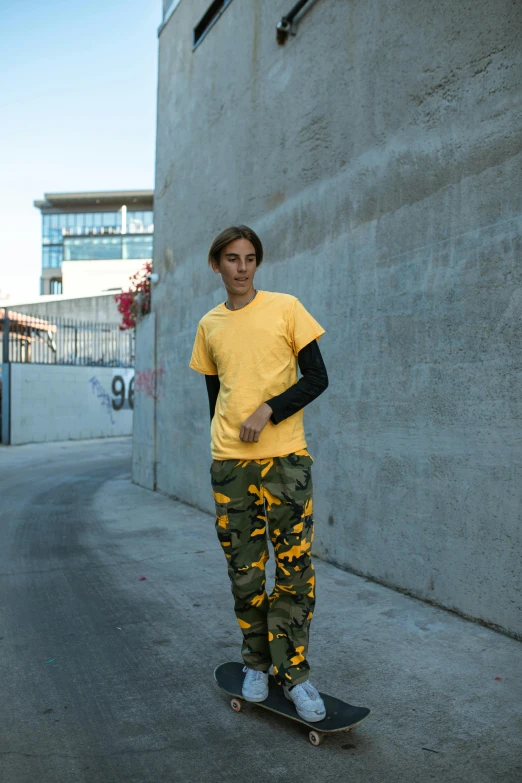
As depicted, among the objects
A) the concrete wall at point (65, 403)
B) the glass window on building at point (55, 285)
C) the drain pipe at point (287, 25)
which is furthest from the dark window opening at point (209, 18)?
the glass window on building at point (55, 285)

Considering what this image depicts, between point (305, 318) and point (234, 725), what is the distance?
5.09 ft

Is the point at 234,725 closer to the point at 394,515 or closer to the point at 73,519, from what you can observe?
the point at 394,515

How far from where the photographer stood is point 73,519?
679cm

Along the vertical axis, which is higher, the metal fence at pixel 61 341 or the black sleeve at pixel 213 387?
the metal fence at pixel 61 341

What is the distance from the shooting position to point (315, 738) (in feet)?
7.62

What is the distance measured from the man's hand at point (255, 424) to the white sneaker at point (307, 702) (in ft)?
2.97

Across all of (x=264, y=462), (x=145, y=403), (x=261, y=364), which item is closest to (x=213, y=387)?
(x=261, y=364)

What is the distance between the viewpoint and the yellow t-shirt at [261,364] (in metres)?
2.50

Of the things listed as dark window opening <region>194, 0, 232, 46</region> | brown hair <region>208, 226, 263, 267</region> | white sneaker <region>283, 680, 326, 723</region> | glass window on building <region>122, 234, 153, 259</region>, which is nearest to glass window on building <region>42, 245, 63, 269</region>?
glass window on building <region>122, 234, 153, 259</region>

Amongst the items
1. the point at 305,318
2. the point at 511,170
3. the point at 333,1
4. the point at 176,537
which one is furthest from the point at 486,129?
the point at 176,537

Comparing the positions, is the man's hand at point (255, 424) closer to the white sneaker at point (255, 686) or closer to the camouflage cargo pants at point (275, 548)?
the camouflage cargo pants at point (275, 548)

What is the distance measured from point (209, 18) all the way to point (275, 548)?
7.18 meters

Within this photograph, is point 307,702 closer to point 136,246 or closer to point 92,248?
point 136,246

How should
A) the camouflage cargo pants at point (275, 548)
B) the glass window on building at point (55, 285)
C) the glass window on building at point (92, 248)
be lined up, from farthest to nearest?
the glass window on building at point (55, 285), the glass window on building at point (92, 248), the camouflage cargo pants at point (275, 548)
